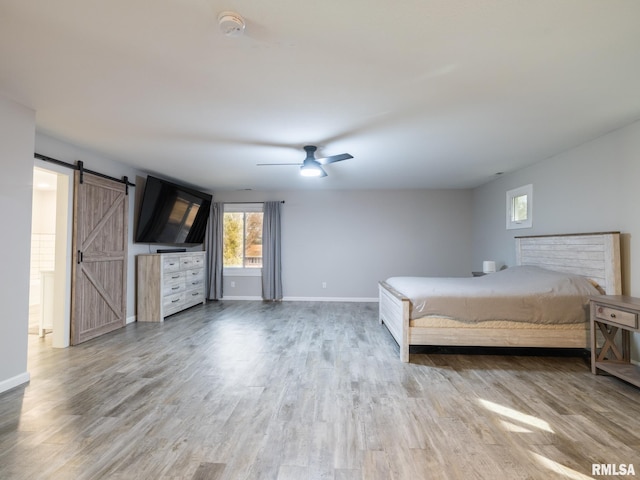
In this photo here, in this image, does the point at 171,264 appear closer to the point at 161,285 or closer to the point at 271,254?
the point at 161,285

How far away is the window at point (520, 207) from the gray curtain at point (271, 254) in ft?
14.9

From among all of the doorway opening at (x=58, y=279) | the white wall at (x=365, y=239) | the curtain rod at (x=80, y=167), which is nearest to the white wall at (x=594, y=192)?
the white wall at (x=365, y=239)

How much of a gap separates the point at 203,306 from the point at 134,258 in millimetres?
1802

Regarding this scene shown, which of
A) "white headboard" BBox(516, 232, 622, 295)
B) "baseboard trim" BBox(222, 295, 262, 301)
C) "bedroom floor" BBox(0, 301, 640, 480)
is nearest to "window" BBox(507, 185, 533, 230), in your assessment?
"white headboard" BBox(516, 232, 622, 295)

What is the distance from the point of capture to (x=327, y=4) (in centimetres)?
158

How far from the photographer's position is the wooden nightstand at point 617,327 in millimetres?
2656

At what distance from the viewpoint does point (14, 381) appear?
8.91ft

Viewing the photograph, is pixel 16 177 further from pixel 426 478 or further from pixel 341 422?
pixel 426 478

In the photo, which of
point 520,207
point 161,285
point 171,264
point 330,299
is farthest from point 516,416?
point 171,264

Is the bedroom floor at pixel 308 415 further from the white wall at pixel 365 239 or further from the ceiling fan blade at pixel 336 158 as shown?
the white wall at pixel 365 239

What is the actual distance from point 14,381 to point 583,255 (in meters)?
5.92

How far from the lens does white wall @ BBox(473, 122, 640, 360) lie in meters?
3.16

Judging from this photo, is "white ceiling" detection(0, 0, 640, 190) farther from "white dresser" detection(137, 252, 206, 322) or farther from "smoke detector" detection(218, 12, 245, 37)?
"white dresser" detection(137, 252, 206, 322)

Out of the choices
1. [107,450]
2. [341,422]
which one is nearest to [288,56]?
[341,422]
